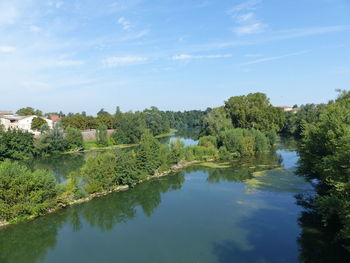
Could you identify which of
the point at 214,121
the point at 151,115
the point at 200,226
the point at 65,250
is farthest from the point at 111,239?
the point at 151,115

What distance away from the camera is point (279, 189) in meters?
25.9

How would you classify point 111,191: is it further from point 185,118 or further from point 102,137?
point 185,118

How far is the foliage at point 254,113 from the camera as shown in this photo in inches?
2186

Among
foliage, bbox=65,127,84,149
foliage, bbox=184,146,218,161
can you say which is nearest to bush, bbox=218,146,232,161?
foliage, bbox=184,146,218,161

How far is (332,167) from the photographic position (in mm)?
14867

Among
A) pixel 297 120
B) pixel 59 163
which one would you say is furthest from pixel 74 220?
pixel 297 120

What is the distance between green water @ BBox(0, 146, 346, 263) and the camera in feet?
50.5

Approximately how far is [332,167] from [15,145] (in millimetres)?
47908

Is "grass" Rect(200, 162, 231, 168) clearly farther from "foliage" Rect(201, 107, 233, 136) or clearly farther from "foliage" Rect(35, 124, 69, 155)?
"foliage" Rect(35, 124, 69, 155)

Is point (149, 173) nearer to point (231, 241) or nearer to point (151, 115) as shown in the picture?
point (231, 241)

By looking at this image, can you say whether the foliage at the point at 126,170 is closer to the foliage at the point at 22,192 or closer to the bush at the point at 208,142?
the foliage at the point at 22,192

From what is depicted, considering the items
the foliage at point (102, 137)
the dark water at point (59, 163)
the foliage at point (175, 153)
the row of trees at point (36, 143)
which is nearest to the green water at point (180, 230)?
the foliage at point (175, 153)

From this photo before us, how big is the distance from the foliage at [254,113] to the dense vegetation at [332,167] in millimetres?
29658

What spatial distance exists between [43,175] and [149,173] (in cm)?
1270
